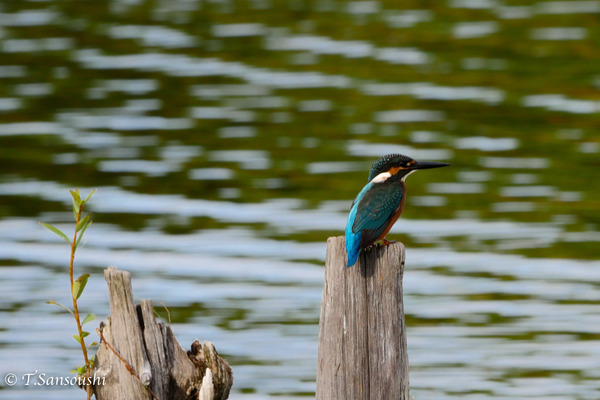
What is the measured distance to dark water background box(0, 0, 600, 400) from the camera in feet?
26.9

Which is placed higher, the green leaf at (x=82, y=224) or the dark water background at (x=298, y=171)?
the dark water background at (x=298, y=171)

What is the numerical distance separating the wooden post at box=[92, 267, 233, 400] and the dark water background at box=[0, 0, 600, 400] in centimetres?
320

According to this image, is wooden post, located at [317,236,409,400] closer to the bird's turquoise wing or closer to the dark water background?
the bird's turquoise wing

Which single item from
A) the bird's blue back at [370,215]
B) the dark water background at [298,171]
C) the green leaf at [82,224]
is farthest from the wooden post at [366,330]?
the dark water background at [298,171]

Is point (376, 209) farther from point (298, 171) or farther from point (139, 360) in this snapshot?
point (298, 171)

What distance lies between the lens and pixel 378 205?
468 cm

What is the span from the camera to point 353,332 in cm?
413

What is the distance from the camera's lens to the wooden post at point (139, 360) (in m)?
3.98

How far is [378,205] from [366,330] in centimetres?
72

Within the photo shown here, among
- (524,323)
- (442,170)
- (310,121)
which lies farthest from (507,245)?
(310,121)

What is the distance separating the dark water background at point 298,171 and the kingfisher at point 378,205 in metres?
2.66

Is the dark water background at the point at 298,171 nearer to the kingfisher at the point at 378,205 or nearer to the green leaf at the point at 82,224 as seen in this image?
the kingfisher at the point at 378,205

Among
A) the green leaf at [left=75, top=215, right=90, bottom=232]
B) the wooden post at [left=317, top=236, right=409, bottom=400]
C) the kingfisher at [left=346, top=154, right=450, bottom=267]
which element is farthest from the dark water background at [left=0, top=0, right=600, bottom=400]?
the green leaf at [left=75, top=215, right=90, bottom=232]

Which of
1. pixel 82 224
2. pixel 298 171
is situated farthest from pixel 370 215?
pixel 298 171
